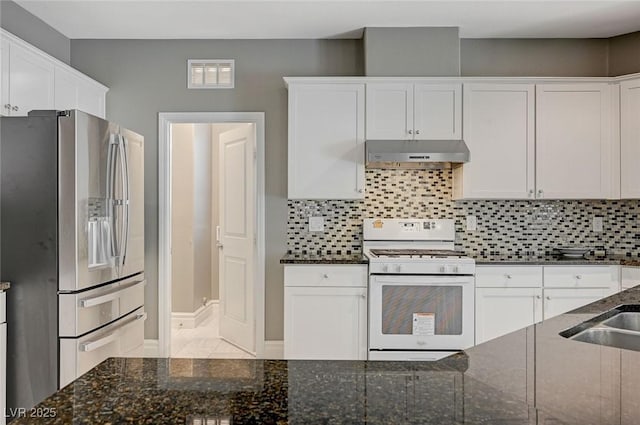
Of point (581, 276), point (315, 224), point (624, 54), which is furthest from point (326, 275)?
point (624, 54)

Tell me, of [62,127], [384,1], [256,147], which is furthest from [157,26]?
[384,1]

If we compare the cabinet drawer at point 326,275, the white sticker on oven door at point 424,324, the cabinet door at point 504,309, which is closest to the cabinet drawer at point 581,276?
the cabinet door at point 504,309

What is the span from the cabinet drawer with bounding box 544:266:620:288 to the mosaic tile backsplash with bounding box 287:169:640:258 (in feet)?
1.86

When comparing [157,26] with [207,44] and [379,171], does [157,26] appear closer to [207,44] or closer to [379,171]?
[207,44]

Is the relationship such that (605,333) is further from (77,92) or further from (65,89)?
(77,92)

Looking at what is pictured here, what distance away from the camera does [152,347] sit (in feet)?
13.4

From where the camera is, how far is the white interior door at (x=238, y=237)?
13.6 ft

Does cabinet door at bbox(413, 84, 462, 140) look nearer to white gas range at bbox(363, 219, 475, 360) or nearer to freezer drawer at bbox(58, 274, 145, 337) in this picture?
Answer: white gas range at bbox(363, 219, 475, 360)

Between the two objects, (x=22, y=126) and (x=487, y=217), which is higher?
(x=22, y=126)

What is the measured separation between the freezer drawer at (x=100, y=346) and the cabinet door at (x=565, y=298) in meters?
2.89

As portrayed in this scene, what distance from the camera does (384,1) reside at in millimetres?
3338

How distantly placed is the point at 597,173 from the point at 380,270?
1.89 metres

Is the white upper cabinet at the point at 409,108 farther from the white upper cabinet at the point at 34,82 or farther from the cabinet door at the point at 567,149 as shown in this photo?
the white upper cabinet at the point at 34,82

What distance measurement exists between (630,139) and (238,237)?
328cm
